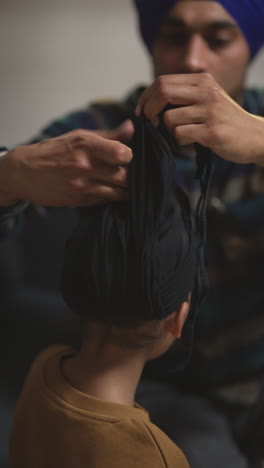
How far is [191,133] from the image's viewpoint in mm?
487

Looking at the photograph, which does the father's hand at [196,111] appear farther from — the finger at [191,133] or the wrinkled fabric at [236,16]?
the wrinkled fabric at [236,16]

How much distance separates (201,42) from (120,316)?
0.52m

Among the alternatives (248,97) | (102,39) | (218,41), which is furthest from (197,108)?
(102,39)

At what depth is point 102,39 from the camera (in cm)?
142

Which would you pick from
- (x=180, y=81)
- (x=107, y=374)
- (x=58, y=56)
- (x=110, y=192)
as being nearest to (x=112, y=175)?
(x=110, y=192)

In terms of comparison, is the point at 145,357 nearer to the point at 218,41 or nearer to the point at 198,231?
the point at 198,231

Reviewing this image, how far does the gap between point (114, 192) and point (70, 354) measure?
227mm

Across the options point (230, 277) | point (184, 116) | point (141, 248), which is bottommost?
point (230, 277)

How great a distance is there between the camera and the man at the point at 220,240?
2.41 ft

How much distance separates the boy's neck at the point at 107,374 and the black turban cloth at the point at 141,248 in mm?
50

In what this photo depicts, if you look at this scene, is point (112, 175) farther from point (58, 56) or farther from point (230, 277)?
point (58, 56)

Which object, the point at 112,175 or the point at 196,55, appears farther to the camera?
the point at 196,55

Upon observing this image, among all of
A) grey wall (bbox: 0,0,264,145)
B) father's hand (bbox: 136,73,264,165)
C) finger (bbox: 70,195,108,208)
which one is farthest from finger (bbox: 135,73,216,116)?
grey wall (bbox: 0,0,264,145)

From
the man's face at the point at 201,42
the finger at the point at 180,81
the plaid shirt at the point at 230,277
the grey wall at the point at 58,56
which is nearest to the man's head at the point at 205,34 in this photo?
the man's face at the point at 201,42
